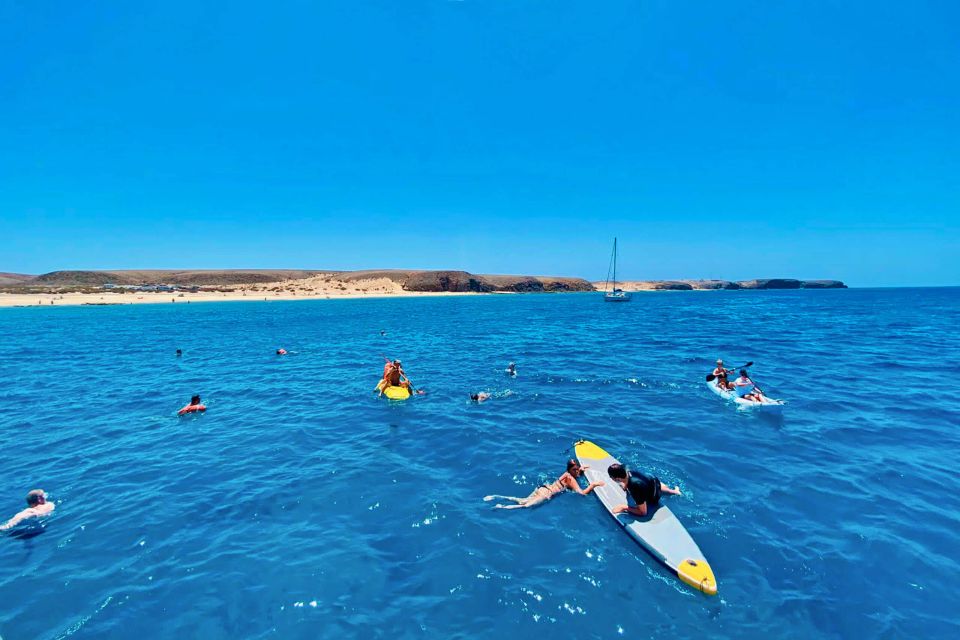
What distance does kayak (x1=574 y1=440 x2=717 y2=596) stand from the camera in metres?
7.55

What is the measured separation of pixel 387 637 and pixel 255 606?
2.43 m

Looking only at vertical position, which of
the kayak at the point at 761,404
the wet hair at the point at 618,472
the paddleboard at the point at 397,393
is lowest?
the paddleboard at the point at 397,393

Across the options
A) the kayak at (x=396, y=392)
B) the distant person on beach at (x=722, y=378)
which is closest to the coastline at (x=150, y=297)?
the kayak at (x=396, y=392)

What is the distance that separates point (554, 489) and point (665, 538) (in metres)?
2.96

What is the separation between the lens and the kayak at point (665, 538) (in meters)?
7.55

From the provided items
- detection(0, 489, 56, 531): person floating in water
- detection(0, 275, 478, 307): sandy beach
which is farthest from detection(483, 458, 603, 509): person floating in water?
detection(0, 275, 478, 307): sandy beach

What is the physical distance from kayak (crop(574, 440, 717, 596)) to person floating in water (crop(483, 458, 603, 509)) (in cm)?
30

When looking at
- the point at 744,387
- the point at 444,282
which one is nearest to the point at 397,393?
the point at 744,387

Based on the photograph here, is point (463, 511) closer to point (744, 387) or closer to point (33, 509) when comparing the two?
point (33, 509)

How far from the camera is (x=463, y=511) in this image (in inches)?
391

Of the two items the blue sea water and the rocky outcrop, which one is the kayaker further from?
the rocky outcrop

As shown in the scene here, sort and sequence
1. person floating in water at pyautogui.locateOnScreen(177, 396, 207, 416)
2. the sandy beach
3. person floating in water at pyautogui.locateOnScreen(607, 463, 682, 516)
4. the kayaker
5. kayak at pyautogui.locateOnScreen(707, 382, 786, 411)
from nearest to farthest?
person floating in water at pyautogui.locateOnScreen(607, 463, 682, 516) → person floating in water at pyautogui.locateOnScreen(177, 396, 207, 416) → kayak at pyautogui.locateOnScreen(707, 382, 786, 411) → the kayaker → the sandy beach

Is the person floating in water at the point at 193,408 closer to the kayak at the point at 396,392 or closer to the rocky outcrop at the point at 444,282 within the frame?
the kayak at the point at 396,392

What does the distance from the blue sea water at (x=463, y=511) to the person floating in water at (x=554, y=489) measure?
23 centimetres
